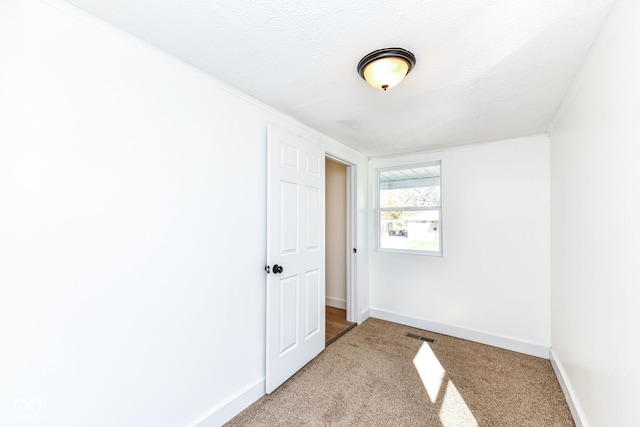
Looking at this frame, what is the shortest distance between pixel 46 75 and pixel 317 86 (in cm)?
137

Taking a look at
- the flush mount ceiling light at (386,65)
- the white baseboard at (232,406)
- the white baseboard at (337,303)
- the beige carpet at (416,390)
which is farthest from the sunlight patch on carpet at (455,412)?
the flush mount ceiling light at (386,65)

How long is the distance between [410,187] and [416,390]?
7.48 feet

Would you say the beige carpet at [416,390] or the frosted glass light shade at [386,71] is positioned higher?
the frosted glass light shade at [386,71]

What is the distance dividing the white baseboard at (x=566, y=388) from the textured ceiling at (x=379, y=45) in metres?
2.10

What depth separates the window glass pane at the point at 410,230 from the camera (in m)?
3.37

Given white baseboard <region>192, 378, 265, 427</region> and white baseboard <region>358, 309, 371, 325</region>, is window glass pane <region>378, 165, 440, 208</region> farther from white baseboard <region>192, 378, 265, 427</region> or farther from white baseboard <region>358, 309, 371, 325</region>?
white baseboard <region>192, 378, 265, 427</region>

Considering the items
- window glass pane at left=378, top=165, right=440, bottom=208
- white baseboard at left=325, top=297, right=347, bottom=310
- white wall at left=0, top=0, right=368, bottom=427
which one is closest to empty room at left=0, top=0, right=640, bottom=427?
white wall at left=0, top=0, right=368, bottom=427

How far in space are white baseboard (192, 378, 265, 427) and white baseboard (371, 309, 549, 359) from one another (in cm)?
203

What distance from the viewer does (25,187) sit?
1.08 metres

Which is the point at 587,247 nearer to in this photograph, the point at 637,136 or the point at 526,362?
the point at 637,136

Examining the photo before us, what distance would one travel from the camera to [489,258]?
300 centimetres

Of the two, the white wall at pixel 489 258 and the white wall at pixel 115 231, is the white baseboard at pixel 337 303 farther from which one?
the white wall at pixel 115 231

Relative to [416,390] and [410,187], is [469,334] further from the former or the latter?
[410,187]

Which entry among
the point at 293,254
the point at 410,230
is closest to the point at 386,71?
the point at 293,254
